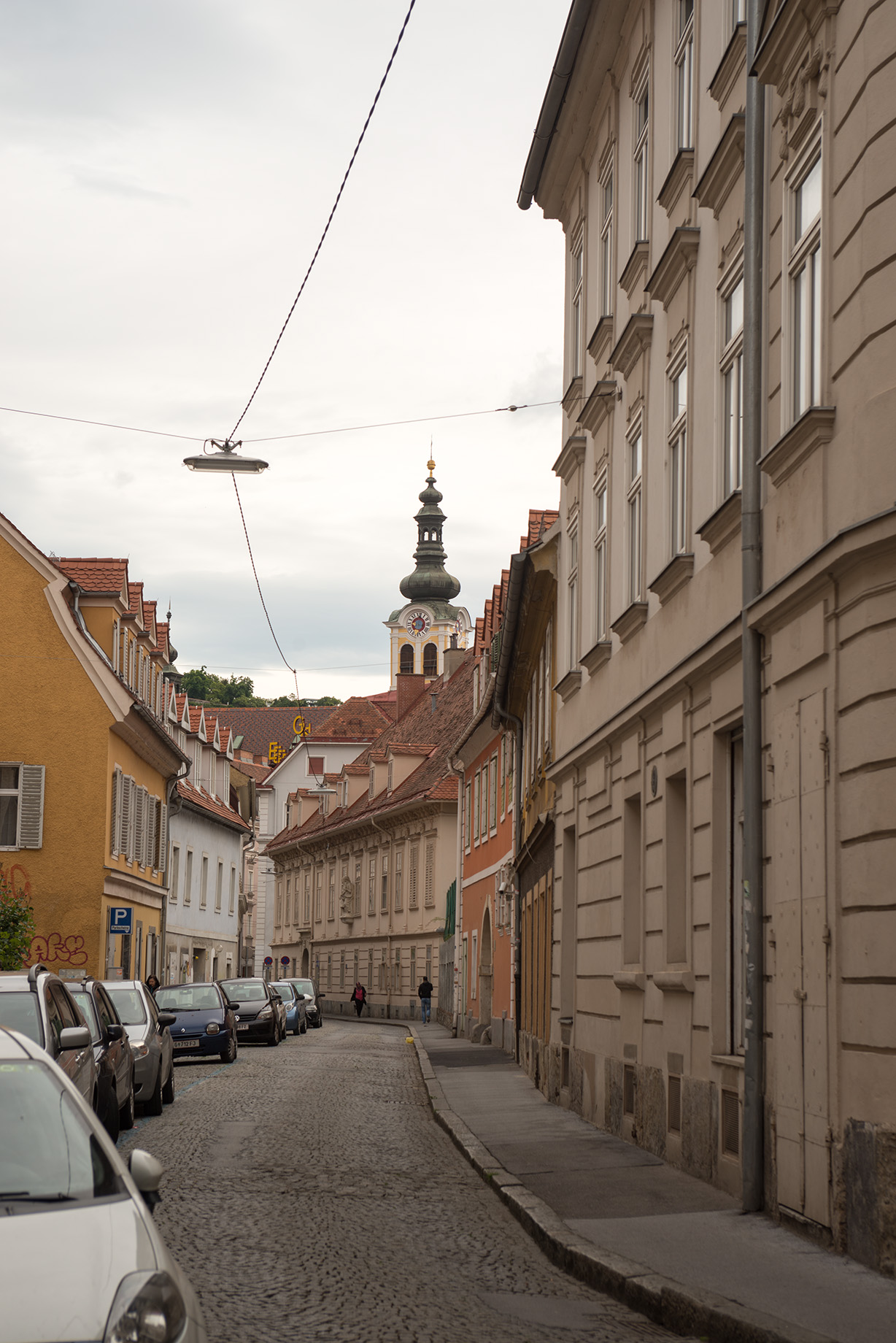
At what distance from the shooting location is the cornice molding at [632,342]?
1588cm

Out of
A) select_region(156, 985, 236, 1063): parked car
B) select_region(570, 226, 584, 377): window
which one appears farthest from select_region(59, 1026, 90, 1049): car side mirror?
select_region(156, 985, 236, 1063): parked car

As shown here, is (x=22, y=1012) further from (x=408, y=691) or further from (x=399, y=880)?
(x=408, y=691)

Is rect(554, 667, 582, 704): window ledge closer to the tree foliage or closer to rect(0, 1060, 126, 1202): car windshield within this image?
the tree foliage

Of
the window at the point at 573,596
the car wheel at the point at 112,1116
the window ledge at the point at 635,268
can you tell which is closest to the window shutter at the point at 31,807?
the window at the point at 573,596

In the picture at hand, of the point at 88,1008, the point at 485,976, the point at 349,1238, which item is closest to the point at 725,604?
the point at 349,1238

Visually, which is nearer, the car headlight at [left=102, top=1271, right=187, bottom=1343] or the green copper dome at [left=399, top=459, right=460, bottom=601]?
the car headlight at [left=102, top=1271, right=187, bottom=1343]

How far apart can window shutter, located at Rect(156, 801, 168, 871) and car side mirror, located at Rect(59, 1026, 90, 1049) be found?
104 ft

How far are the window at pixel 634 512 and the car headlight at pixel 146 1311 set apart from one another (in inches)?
471

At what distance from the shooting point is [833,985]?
9180 millimetres

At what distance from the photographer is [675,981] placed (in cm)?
1335

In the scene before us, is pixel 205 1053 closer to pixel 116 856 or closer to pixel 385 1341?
pixel 116 856

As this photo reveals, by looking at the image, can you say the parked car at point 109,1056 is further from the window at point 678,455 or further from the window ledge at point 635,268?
the window ledge at point 635,268

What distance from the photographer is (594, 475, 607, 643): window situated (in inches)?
727

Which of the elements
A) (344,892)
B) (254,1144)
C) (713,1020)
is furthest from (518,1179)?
(344,892)
